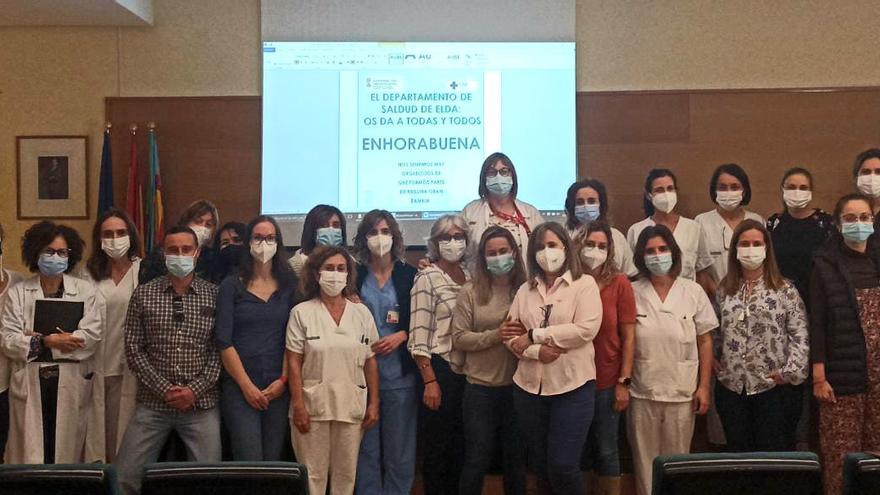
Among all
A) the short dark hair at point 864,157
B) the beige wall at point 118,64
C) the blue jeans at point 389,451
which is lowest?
the blue jeans at point 389,451

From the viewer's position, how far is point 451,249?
4.47m

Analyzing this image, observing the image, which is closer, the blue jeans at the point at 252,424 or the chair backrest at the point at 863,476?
the chair backrest at the point at 863,476

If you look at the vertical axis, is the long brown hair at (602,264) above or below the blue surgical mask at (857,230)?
below

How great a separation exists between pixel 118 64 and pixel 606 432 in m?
4.35

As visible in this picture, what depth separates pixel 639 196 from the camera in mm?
6293

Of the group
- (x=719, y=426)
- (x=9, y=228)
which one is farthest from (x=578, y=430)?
(x=9, y=228)

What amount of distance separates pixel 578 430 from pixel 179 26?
4.19 meters

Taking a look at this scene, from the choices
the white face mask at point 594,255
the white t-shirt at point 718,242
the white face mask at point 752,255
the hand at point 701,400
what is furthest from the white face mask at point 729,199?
the hand at point 701,400

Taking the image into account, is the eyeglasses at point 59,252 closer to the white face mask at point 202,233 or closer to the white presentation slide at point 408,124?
the white face mask at point 202,233

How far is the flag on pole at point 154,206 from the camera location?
609 centimetres

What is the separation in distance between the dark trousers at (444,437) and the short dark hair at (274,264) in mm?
853

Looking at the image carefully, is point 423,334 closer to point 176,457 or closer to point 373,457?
point 373,457

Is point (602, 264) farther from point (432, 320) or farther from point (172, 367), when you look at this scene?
point (172, 367)

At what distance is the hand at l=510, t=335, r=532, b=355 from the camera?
397cm
